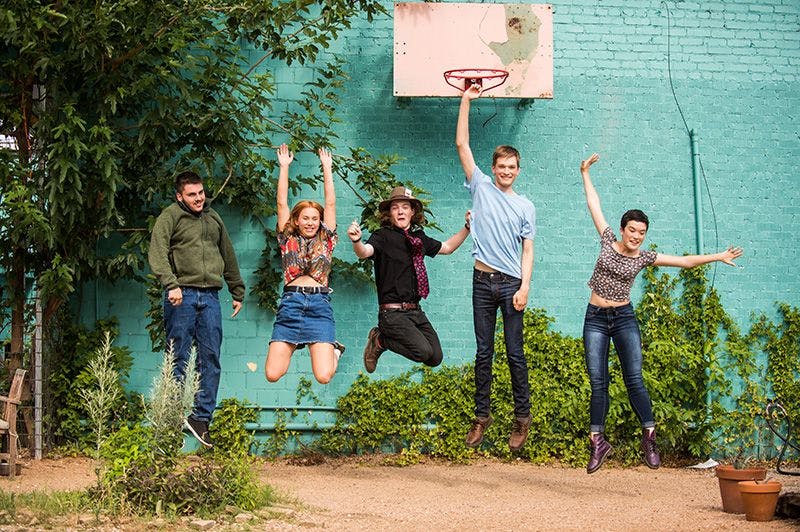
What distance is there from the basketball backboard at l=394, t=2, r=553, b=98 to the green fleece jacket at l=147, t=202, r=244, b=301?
2.49 metres

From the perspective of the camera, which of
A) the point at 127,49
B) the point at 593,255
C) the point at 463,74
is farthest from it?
the point at 593,255

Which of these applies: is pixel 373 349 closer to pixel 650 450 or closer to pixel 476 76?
pixel 650 450

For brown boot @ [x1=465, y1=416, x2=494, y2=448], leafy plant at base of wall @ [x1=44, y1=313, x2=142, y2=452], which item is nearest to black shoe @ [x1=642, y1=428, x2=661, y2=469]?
brown boot @ [x1=465, y1=416, x2=494, y2=448]

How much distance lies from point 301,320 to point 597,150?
384cm

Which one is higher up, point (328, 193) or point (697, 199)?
point (697, 199)

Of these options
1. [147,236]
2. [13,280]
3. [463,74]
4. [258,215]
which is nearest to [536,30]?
[463,74]

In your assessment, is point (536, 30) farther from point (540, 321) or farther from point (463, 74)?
point (540, 321)

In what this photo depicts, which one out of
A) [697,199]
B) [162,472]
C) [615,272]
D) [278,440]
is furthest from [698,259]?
[278,440]

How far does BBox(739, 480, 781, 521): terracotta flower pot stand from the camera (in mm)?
7199

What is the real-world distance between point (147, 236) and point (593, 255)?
3.99m

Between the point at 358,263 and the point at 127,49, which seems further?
the point at 358,263

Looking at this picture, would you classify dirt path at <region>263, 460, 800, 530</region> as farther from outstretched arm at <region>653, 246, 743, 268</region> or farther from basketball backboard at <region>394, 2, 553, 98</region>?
basketball backboard at <region>394, 2, 553, 98</region>

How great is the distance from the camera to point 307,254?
7.79 meters

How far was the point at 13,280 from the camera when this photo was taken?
943cm
